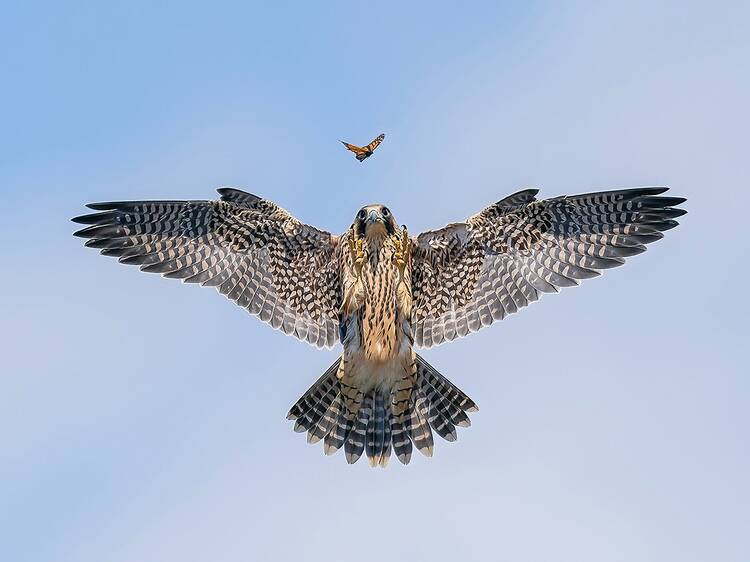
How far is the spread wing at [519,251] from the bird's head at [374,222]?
55cm

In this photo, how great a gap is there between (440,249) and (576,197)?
1.57m

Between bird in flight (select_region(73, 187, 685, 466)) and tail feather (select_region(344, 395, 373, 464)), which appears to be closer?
bird in flight (select_region(73, 187, 685, 466))

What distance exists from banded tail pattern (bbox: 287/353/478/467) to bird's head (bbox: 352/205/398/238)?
1.46 m

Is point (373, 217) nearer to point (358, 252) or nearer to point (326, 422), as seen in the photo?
point (358, 252)

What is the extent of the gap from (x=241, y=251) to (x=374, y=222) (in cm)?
159

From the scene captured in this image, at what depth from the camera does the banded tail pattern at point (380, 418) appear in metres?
18.5

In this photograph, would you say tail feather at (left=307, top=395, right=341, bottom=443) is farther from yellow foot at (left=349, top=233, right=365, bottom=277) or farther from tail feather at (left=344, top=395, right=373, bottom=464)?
yellow foot at (left=349, top=233, right=365, bottom=277)

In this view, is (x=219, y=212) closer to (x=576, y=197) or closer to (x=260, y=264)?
(x=260, y=264)

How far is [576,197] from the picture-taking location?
60.6ft

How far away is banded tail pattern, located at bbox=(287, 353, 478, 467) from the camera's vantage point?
730 inches

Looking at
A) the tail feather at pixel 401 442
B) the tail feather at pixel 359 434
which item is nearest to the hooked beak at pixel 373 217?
the tail feather at pixel 359 434

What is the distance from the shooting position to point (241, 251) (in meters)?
18.6

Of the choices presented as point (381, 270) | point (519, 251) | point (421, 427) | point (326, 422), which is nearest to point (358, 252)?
point (381, 270)

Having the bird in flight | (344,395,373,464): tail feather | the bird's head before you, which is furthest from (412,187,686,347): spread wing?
(344,395,373,464): tail feather
